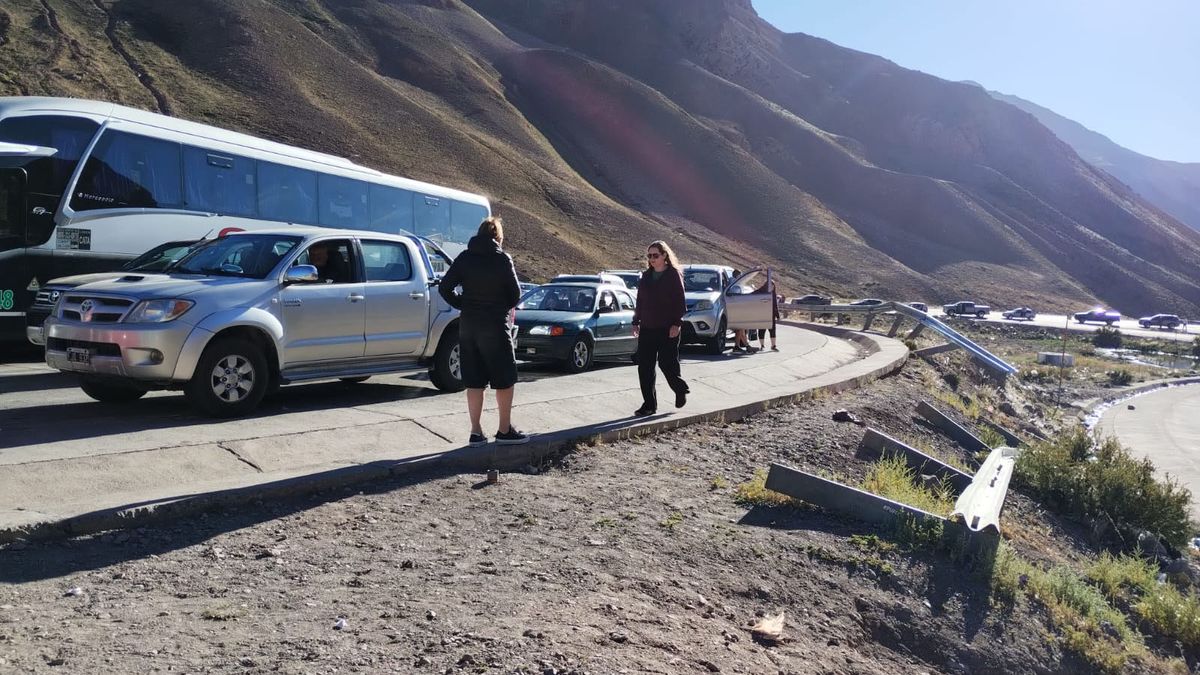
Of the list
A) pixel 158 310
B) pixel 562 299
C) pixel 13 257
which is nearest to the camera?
pixel 158 310

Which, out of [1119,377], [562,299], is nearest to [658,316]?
[562,299]

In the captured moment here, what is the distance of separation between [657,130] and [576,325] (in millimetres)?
90240

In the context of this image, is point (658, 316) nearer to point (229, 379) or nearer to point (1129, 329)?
point (229, 379)

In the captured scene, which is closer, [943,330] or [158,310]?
[158,310]

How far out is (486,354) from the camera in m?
7.76

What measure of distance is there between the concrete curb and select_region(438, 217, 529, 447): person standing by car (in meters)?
0.36

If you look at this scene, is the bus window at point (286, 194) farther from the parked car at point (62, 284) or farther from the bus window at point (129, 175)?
the parked car at point (62, 284)

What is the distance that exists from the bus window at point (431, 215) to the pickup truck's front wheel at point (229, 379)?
12.5m

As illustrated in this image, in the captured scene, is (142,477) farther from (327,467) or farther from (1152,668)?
(1152,668)

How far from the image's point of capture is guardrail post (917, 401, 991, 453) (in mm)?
14383

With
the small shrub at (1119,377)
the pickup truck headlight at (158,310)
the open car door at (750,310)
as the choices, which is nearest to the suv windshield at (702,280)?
the open car door at (750,310)

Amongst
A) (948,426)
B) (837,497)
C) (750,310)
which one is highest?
(750,310)

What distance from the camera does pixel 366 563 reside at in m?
5.06

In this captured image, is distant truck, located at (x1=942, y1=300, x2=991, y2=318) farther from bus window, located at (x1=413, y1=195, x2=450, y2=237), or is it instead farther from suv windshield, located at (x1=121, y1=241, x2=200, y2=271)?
suv windshield, located at (x1=121, y1=241, x2=200, y2=271)
